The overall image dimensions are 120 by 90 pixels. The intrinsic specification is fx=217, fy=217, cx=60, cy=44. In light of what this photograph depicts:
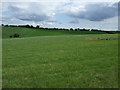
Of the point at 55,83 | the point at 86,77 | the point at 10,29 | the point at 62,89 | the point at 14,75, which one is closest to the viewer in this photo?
the point at 62,89

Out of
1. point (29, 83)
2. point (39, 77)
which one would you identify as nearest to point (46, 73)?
point (39, 77)

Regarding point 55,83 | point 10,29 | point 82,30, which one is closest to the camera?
point 55,83

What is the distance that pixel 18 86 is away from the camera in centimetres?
945

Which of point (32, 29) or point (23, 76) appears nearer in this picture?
point (23, 76)

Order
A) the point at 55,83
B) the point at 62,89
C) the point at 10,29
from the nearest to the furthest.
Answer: the point at 62,89 < the point at 55,83 < the point at 10,29

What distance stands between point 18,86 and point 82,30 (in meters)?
115

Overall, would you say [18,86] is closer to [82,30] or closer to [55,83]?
[55,83]

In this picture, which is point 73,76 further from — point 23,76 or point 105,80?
point 23,76

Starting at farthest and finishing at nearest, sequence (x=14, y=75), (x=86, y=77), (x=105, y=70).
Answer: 1. (x=105, y=70)
2. (x=14, y=75)
3. (x=86, y=77)

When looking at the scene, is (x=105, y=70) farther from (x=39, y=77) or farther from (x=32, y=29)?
(x=32, y=29)

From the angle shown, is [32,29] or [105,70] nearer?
[105,70]

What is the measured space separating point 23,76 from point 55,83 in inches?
95.6

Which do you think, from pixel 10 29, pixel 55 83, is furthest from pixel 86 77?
pixel 10 29

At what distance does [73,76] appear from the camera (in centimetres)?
1140
